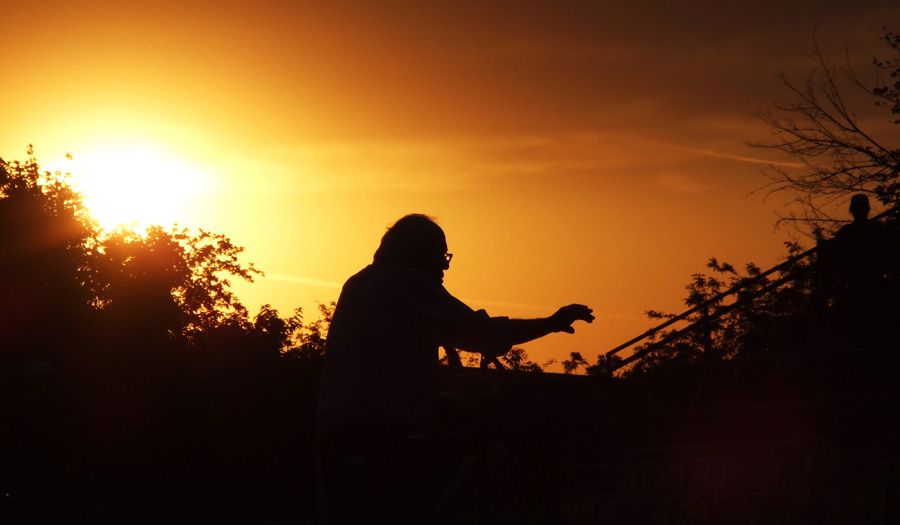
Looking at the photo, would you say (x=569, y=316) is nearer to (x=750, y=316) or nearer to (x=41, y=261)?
(x=750, y=316)

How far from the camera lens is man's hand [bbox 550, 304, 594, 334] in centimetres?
500

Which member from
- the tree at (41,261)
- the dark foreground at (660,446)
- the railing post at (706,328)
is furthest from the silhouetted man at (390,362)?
the tree at (41,261)

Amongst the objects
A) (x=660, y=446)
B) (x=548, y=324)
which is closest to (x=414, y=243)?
(x=548, y=324)

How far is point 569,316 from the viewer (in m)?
5.02

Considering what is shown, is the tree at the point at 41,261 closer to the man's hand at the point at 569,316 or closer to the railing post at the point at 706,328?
the railing post at the point at 706,328

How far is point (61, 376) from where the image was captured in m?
41.1

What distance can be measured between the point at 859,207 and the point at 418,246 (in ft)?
24.6

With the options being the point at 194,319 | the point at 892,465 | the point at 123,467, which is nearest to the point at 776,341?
the point at 892,465

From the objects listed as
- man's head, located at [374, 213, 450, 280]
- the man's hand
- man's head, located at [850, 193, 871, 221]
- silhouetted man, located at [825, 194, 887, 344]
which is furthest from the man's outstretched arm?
man's head, located at [850, 193, 871, 221]

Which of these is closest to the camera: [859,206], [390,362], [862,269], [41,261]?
[390,362]

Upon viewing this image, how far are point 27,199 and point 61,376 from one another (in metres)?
14.6

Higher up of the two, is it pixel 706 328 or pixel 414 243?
pixel 706 328

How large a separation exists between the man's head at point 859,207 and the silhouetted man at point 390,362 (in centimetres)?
707

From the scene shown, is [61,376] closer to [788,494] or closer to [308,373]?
[308,373]
